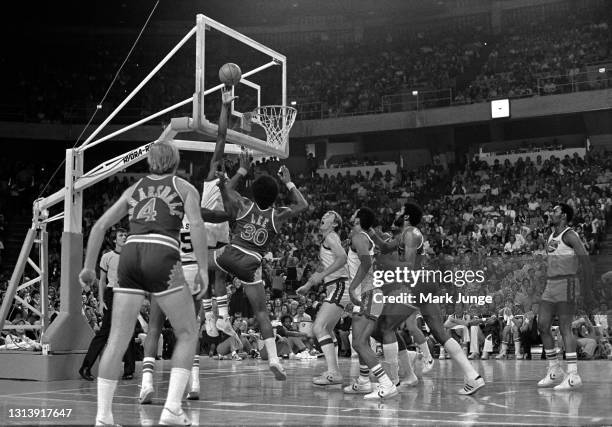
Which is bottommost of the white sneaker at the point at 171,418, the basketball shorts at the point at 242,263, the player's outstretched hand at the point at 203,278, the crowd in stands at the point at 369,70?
the white sneaker at the point at 171,418

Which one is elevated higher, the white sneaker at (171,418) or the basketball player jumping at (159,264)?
the basketball player jumping at (159,264)

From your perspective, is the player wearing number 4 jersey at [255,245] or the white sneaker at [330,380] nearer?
the player wearing number 4 jersey at [255,245]

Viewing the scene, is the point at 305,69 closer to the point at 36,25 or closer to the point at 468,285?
the point at 36,25

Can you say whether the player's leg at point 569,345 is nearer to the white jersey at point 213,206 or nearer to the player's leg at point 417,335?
the player's leg at point 417,335

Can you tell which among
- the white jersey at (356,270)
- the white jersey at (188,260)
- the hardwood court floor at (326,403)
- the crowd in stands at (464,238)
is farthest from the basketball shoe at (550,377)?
the crowd in stands at (464,238)

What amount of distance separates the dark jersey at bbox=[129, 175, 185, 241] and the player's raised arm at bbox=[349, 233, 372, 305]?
10.7ft

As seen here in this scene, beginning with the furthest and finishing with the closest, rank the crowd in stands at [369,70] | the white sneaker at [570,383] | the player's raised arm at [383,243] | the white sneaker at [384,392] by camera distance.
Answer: the crowd in stands at [369,70]
the player's raised arm at [383,243]
the white sneaker at [570,383]
the white sneaker at [384,392]

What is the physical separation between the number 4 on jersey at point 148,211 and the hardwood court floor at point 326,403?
6.19 feet

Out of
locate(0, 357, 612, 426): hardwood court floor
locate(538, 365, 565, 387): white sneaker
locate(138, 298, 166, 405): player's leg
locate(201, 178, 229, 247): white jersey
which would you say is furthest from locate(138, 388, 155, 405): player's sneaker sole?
locate(538, 365, 565, 387): white sneaker

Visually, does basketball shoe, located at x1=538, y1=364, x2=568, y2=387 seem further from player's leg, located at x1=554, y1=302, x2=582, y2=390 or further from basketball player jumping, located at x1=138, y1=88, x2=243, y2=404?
basketball player jumping, located at x1=138, y1=88, x2=243, y2=404

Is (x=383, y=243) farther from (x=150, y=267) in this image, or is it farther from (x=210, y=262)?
(x=150, y=267)

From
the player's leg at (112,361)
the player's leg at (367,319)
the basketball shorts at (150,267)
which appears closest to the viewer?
the player's leg at (112,361)

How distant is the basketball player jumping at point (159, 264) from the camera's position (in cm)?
602

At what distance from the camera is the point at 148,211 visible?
242 inches
